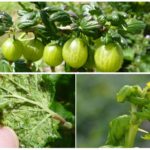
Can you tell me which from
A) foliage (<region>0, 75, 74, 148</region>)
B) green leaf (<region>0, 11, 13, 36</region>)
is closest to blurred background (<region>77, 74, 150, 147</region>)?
foliage (<region>0, 75, 74, 148</region>)

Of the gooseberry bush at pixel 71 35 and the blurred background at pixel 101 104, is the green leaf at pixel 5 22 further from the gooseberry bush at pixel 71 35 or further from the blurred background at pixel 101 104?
the blurred background at pixel 101 104

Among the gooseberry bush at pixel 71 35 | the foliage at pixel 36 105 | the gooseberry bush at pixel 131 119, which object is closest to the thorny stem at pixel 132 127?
the gooseberry bush at pixel 131 119

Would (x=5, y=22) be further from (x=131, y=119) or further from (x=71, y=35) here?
(x=131, y=119)

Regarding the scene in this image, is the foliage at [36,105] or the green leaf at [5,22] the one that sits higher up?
the green leaf at [5,22]

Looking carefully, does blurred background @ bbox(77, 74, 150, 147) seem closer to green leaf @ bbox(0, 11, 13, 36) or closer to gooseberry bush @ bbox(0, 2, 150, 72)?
gooseberry bush @ bbox(0, 2, 150, 72)

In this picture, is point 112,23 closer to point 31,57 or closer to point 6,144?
point 31,57

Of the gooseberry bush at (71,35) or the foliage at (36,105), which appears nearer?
the gooseberry bush at (71,35)
